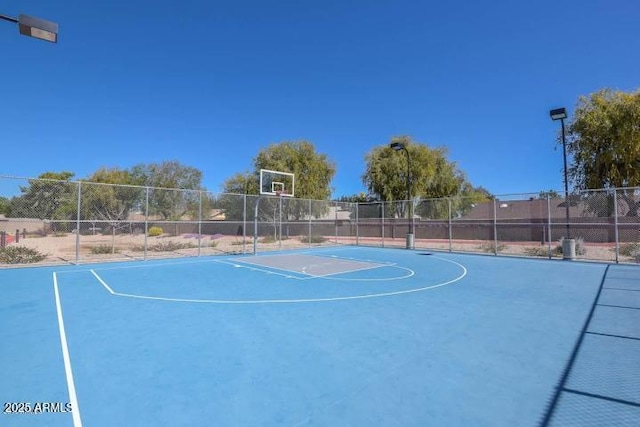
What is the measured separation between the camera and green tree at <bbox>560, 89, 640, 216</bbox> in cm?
1797

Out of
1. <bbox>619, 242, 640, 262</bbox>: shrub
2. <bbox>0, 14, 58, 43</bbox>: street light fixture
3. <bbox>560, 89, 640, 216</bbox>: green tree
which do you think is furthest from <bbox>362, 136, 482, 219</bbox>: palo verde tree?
<bbox>0, 14, 58, 43</bbox>: street light fixture

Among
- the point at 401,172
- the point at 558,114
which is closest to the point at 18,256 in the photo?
the point at 558,114

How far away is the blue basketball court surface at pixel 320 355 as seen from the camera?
2932 millimetres

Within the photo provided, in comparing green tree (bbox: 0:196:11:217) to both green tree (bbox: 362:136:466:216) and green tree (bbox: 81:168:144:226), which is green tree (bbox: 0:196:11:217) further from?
green tree (bbox: 362:136:466:216)

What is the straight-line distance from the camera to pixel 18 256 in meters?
12.3

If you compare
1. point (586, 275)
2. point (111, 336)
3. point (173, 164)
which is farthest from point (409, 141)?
point (111, 336)

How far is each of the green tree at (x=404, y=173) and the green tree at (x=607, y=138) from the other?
34.4 feet

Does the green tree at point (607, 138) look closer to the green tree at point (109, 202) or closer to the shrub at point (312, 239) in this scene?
the shrub at point (312, 239)

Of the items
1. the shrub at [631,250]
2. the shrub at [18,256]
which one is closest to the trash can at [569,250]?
the shrub at [631,250]

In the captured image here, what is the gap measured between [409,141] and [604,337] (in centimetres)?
2702

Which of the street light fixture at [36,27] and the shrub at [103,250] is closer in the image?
the street light fixture at [36,27]

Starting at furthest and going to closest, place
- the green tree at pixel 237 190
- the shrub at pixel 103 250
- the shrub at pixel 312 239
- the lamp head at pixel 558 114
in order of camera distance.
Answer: the shrub at pixel 312 239, the green tree at pixel 237 190, the shrub at pixel 103 250, the lamp head at pixel 558 114

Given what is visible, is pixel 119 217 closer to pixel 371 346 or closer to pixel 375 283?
pixel 375 283

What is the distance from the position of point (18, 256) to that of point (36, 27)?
10.2 metres
